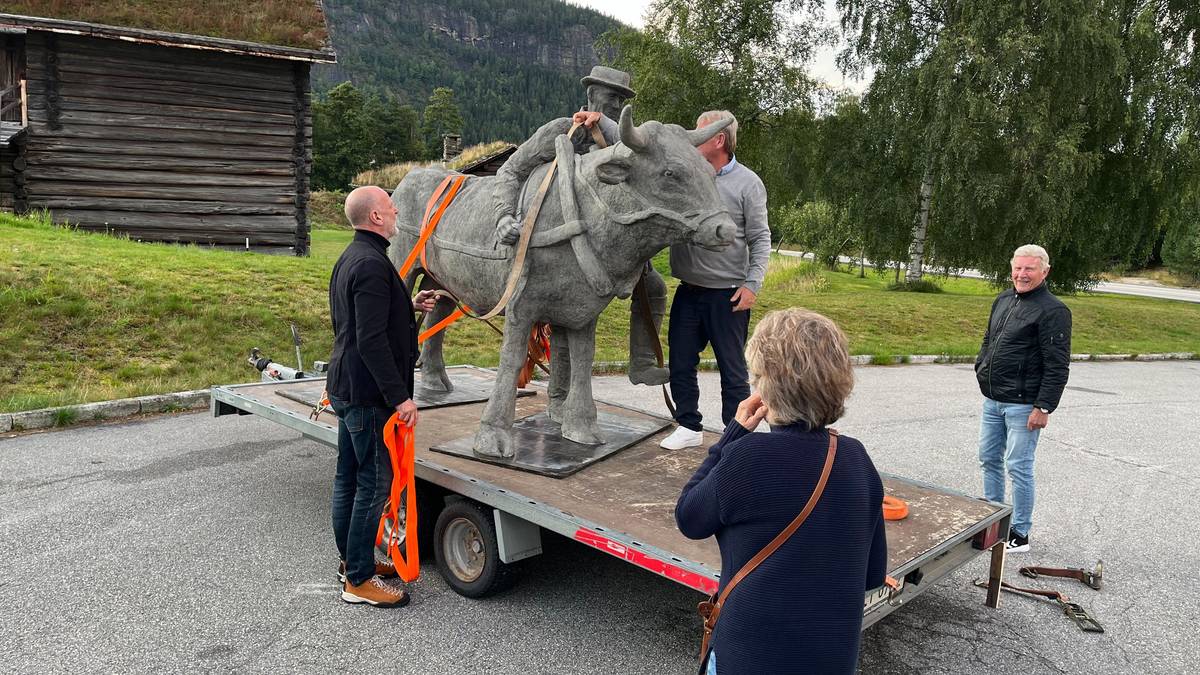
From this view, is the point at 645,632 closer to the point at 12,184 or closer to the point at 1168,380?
the point at 1168,380

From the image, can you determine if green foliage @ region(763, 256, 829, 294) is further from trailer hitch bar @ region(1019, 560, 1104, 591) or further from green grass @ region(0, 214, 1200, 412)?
trailer hitch bar @ region(1019, 560, 1104, 591)

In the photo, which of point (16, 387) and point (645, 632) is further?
point (16, 387)

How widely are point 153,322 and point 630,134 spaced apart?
708cm

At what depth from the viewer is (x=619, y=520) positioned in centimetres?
326

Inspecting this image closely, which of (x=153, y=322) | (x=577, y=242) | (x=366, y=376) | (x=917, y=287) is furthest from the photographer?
(x=917, y=287)

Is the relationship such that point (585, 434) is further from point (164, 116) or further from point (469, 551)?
point (164, 116)

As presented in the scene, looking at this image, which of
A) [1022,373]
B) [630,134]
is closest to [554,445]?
[630,134]

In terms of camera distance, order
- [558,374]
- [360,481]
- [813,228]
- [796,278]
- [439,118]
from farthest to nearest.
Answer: [439,118], [813,228], [796,278], [558,374], [360,481]

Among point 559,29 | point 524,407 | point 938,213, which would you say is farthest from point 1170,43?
point 559,29

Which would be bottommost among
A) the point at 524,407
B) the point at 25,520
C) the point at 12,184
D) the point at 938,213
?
the point at 25,520

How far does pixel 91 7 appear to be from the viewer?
13586mm

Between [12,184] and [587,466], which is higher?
[12,184]

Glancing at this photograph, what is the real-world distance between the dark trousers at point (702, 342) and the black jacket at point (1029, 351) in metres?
1.34

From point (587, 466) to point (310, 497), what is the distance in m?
1.95
